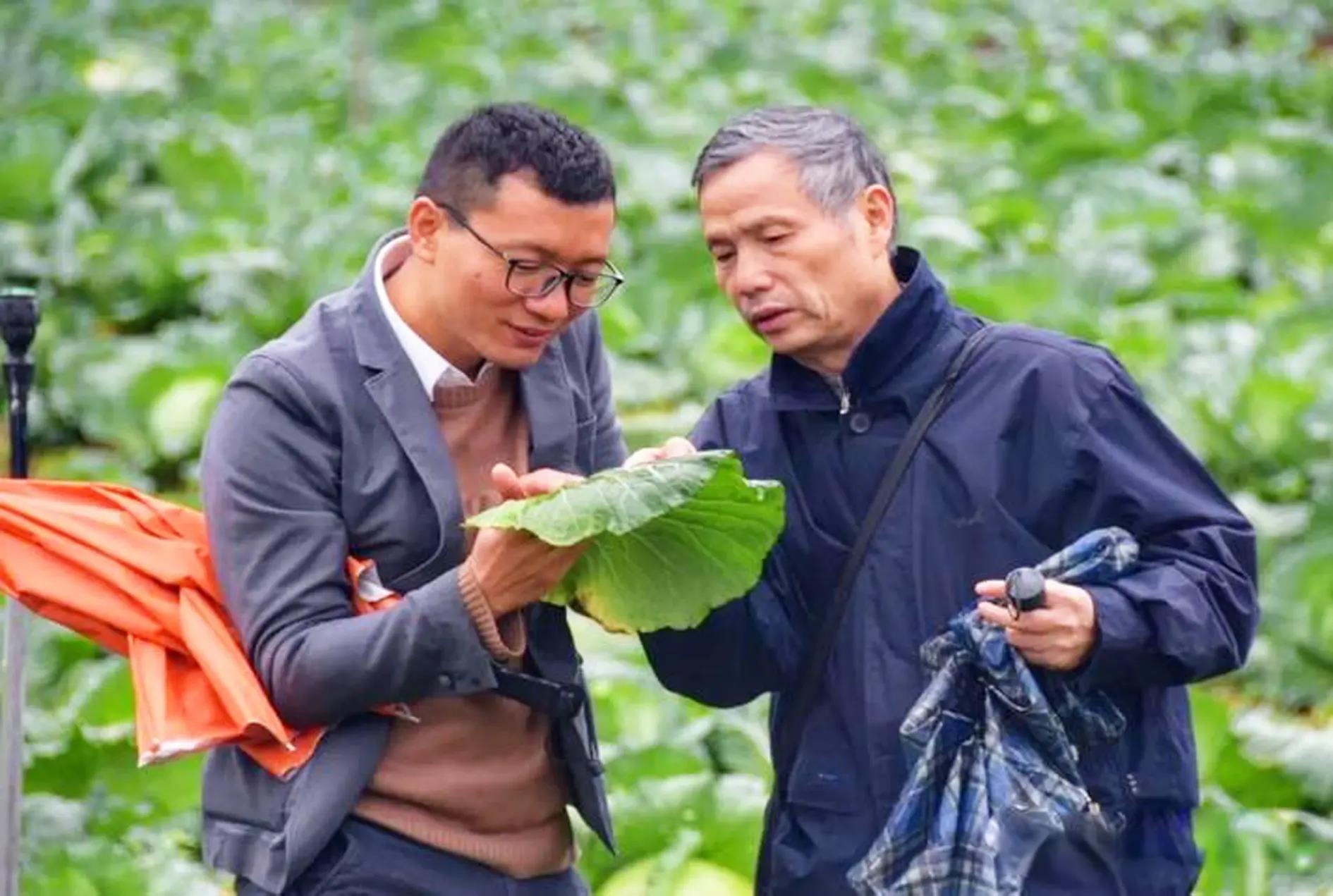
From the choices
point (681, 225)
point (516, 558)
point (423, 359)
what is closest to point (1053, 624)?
point (516, 558)

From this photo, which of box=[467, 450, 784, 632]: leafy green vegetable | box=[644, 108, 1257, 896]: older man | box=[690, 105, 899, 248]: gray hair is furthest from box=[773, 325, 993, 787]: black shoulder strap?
box=[690, 105, 899, 248]: gray hair

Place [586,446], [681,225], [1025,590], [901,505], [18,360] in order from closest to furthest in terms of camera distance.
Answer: [1025,590]
[901,505]
[586,446]
[18,360]
[681,225]

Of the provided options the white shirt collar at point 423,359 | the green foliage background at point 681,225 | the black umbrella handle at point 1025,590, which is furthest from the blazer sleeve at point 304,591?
the green foliage background at point 681,225

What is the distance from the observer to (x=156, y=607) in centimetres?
340

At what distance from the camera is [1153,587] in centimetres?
337

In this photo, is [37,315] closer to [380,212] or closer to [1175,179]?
[380,212]

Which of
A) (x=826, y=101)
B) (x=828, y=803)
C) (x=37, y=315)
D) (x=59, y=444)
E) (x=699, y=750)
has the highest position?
(x=37, y=315)

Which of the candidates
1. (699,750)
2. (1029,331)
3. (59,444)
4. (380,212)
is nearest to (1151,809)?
(1029,331)

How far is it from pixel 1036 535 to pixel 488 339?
29.4 inches

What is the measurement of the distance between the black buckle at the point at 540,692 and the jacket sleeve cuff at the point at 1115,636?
2.22 feet

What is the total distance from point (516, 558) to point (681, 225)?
30.3 ft

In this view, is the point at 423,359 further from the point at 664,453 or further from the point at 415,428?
the point at 664,453

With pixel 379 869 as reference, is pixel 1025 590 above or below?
above

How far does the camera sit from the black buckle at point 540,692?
348 centimetres
